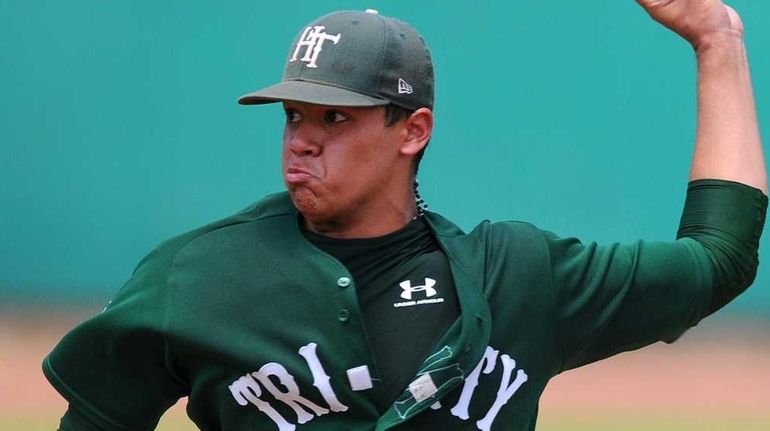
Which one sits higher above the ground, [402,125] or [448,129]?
[402,125]

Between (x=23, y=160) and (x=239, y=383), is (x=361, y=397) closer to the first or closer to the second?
(x=239, y=383)

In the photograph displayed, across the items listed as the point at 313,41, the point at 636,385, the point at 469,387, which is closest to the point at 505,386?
the point at 469,387

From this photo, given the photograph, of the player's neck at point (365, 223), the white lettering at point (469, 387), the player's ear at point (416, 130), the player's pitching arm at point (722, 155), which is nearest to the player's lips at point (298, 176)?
the player's neck at point (365, 223)

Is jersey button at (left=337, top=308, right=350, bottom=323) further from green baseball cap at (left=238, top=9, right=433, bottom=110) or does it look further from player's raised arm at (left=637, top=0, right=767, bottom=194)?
player's raised arm at (left=637, top=0, right=767, bottom=194)

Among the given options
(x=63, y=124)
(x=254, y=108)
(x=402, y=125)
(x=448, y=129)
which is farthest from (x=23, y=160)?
(x=402, y=125)

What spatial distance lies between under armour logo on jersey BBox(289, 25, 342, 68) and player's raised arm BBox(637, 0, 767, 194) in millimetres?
574

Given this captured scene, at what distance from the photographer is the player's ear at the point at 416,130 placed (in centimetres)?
247

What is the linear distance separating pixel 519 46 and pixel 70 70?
2.31 m

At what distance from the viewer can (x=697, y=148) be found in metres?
2.48

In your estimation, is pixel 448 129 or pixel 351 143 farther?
pixel 448 129

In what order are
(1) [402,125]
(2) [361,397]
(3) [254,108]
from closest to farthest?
(2) [361,397]
(1) [402,125]
(3) [254,108]

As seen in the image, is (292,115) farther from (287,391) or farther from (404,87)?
(287,391)

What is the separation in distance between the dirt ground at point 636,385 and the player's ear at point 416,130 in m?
3.41

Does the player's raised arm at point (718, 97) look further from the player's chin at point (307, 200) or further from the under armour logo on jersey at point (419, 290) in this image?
the player's chin at point (307, 200)
